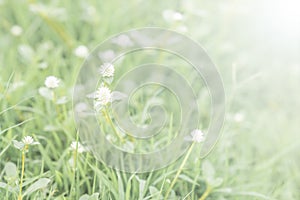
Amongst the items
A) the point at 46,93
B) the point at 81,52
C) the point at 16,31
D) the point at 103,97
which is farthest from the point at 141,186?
the point at 16,31

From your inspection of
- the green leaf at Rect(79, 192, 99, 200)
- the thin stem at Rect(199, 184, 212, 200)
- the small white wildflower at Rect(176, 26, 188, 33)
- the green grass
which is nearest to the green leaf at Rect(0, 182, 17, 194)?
the green grass

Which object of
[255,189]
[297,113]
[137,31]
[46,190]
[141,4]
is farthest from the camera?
[141,4]

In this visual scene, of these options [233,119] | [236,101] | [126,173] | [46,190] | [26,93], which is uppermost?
[236,101]

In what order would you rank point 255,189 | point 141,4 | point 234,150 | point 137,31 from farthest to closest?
point 141,4 → point 137,31 → point 234,150 → point 255,189

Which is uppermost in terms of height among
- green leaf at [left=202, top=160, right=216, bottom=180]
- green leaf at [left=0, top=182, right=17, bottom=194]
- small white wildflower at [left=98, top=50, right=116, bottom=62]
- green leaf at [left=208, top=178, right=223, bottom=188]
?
small white wildflower at [left=98, top=50, right=116, bottom=62]

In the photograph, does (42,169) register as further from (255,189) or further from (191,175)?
(255,189)

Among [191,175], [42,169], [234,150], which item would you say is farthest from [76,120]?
[234,150]

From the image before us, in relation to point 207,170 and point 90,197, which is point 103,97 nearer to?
point 90,197

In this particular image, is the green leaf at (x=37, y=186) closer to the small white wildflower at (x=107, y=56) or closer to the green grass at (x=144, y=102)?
the green grass at (x=144, y=102)

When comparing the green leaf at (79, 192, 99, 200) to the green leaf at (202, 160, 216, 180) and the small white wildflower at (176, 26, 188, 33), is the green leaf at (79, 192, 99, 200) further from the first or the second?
the small white wildflower at (176, 26, 188, 33)
